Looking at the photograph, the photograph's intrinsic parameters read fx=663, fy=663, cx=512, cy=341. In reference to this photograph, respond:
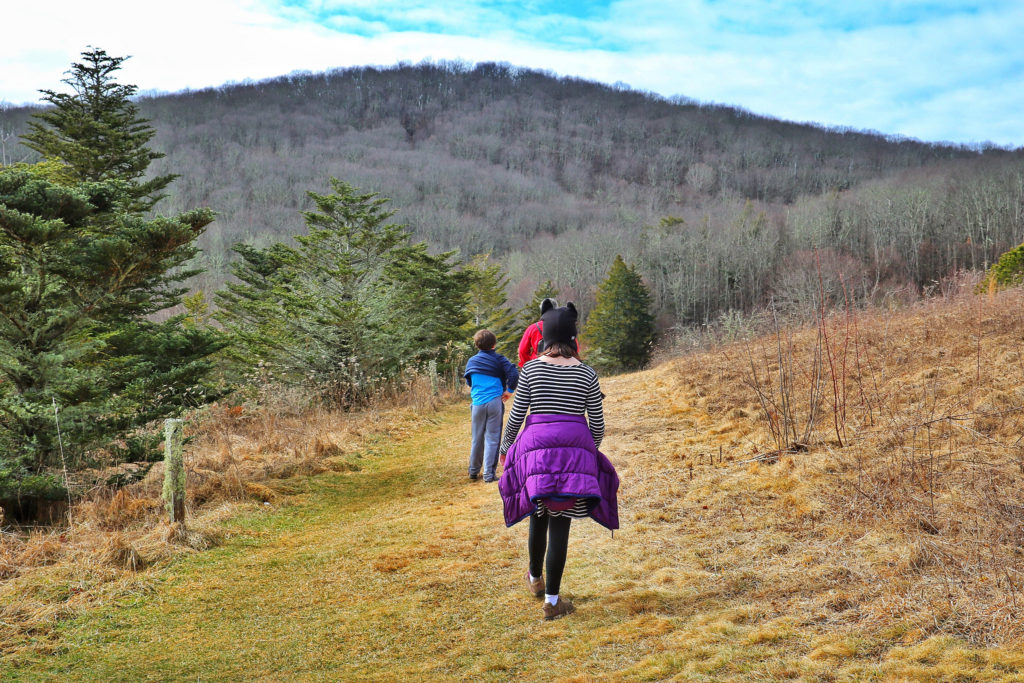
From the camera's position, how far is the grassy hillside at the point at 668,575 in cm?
369

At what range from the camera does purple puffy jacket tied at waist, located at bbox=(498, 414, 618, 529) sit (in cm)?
405

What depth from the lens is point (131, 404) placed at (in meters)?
8.02

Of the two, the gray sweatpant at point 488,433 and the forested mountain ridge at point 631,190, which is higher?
the forested mountain ridge at point 631,190

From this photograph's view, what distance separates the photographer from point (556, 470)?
407cm

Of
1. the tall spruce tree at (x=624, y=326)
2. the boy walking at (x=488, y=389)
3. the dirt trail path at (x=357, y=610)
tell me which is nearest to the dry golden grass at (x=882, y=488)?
the dirt trail path at (x=357, y=610)

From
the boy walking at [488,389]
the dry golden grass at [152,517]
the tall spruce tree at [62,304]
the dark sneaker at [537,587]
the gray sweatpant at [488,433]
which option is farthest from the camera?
the gray sweatpant at [488,433]

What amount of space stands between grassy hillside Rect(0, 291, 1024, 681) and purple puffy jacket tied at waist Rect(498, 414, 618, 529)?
821 mm

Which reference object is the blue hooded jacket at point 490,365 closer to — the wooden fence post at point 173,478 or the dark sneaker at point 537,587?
the wooden fence post at point 173,478

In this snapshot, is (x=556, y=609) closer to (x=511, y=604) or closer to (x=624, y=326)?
(x=511, y=604)

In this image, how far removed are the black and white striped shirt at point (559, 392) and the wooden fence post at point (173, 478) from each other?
3943mm

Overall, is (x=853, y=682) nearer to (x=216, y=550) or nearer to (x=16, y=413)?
(x=216, y=550)

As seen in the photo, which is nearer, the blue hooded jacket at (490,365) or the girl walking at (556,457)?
the girl walking at (556,457)

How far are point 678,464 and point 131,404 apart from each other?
6552mm

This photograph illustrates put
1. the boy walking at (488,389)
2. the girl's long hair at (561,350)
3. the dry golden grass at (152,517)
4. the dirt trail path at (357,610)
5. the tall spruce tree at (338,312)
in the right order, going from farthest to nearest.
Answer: the tall spruce tree at (338,312), the boy walking at (488,389), the dry golden grass at (152,517), the girl's long hair at (561,350), the dirt trail path at (357,610)
